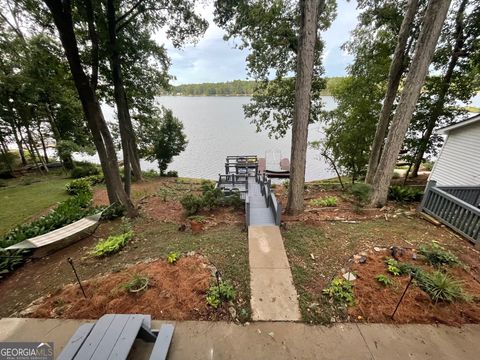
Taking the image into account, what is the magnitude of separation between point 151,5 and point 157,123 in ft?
31.4

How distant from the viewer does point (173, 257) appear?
3.91 metres

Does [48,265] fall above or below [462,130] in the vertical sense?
below

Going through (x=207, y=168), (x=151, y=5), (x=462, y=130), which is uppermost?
(x=151, y=5)

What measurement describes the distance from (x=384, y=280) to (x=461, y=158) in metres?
7.77

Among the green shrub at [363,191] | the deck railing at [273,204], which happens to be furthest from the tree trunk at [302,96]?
the green shrub at [363,191]

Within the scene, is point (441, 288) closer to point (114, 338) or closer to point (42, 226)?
point (114, 338)

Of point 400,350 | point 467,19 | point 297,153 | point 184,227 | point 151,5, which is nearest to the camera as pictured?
point 400,350

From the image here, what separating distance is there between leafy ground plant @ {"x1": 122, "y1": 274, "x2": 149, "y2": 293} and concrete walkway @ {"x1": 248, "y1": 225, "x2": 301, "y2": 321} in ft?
5.93

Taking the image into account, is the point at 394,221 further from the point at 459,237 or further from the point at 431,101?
the point at 431,101

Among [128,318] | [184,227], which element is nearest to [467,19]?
[184,227]

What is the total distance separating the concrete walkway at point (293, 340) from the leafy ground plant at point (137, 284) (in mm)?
661

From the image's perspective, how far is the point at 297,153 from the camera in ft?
18.5

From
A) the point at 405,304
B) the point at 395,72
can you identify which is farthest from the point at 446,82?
the point at 405,304

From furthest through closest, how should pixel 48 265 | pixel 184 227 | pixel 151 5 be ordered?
pixel 151 5 < pixel 184 227 < pixel 48 265
